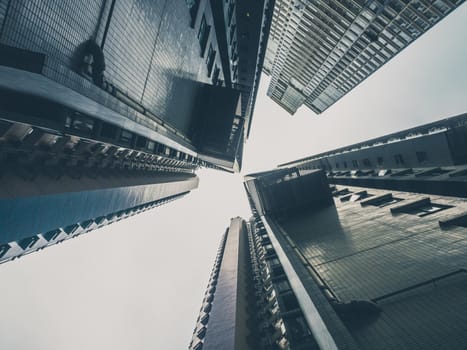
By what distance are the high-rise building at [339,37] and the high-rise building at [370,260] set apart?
27707 millimetres

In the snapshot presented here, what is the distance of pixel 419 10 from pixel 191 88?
4764 centimetres

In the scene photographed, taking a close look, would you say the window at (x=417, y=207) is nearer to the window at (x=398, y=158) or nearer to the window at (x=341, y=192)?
the window at (x=398, y=158)

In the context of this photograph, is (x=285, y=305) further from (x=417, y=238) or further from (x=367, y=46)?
(x=367, y=46)

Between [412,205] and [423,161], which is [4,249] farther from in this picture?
[423,161]

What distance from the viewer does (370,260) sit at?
654 inches

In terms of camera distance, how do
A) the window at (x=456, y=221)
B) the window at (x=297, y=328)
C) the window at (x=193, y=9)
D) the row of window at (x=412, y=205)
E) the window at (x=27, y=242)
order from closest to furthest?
the window at (x=297, y=328) → the window at (x=456, y=221) → the row of window at (x=412, y=205) → the window at (x=27, y=242) → the window at (x=193, y=9)

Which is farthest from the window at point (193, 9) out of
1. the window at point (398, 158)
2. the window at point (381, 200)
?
the window at point (398, 158)

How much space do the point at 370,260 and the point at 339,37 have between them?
207 ft

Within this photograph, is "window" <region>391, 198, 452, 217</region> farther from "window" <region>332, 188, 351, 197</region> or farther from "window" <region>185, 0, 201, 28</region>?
"window" <region>185, 0, 201, 28</region>

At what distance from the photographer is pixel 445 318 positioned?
10336 millimetres

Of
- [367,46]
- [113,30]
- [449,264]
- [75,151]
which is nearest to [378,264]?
[449,264]

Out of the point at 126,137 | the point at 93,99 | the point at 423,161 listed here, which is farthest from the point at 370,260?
the point at 126,137

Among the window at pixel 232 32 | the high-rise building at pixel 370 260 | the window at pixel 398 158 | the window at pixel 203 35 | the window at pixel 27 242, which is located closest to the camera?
the high-rise building at pixel 370 260

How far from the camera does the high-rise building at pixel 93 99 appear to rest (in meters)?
9.83
